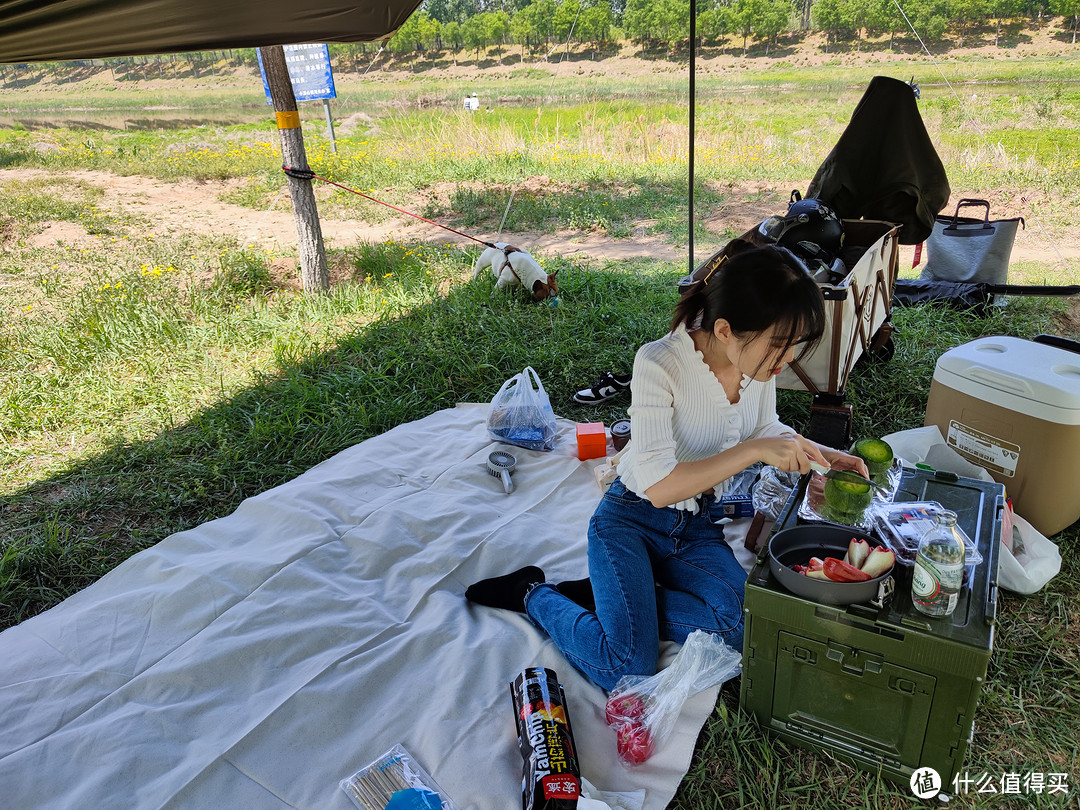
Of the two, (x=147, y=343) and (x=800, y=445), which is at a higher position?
(x=800, y=445)

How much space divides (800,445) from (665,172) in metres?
8.25

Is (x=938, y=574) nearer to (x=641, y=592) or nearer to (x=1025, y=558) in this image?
(x=641, y=592)

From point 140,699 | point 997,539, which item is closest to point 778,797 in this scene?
point 997,539

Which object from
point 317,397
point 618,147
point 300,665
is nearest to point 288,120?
point 317,397

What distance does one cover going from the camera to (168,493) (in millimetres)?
2797

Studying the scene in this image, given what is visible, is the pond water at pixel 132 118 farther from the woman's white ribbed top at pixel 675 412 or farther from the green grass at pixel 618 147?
the woman's white ribbed top at pixel 675 412

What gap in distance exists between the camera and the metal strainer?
109 inches

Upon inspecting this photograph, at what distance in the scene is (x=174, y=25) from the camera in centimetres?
287

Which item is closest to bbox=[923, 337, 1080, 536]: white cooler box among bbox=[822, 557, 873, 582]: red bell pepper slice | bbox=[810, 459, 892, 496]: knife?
bbox=[810, 459, 892, 496]: knife

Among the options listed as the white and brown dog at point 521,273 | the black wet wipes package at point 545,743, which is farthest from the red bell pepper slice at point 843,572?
the white and brown dog at point 521,273

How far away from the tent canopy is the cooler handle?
3021 mm

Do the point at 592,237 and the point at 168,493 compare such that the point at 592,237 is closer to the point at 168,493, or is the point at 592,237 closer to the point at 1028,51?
the point at 168,493

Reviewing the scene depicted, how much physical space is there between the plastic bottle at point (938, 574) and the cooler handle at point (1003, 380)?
1.16 meters

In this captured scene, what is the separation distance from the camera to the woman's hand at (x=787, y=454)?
1.66 m
